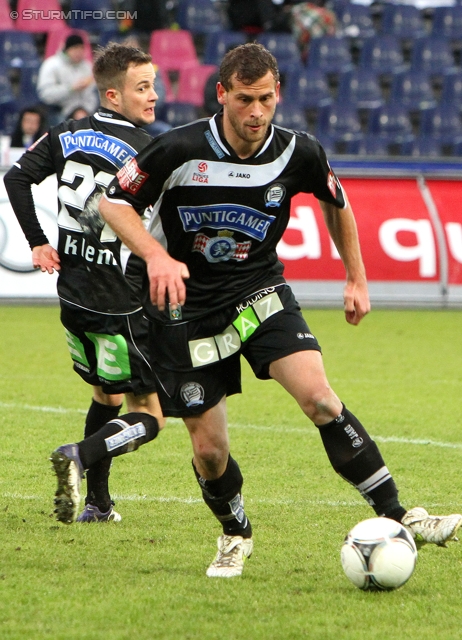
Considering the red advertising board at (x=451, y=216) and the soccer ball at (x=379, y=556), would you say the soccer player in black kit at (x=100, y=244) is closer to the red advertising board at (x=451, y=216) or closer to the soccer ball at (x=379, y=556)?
the soccer ball at (x=379, y=556)

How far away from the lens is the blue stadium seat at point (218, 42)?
17.7 metres

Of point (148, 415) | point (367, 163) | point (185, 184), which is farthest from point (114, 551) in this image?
point (367, 163)

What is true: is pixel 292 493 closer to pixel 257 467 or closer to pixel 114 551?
pixel 257 467

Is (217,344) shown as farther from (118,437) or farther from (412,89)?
(412,89)

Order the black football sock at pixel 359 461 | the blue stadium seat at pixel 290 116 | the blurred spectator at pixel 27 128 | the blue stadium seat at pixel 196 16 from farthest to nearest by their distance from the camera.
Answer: the blue stadium seat at pixel 196 16, the blue stadium seat at pixel 290 116, the blurred spectator at pixel 27 128, the black football sock at pixel 359 461

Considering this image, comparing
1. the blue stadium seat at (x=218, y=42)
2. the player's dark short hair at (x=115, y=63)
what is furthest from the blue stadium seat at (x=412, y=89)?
the player's dark short hair at (x=115, y=63)

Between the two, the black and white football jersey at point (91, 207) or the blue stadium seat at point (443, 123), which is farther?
the blue stadium seat at point (443, 123)

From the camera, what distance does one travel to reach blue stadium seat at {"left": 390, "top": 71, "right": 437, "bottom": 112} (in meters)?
18.3

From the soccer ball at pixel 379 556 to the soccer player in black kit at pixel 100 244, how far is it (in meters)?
1.30

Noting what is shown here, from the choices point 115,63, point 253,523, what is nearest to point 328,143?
point 115,63

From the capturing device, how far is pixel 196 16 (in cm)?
1870

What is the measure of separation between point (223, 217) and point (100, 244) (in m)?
1.06

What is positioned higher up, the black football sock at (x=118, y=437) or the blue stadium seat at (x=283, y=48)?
the blue stadium seat at (x=283, y=48)

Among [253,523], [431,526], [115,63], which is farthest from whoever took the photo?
[115,63]
